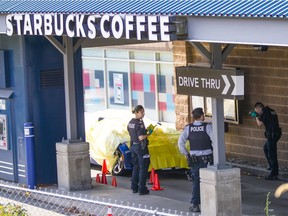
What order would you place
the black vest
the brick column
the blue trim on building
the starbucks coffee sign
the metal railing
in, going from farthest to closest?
the brick column
the metal railing
the black vest
the starbucks coffee sign
the blue trim on building

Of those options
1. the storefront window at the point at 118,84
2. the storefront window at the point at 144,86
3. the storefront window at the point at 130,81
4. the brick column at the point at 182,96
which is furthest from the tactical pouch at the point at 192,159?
the storefront window at the point at 118,84

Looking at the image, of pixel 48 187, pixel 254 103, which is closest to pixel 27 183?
pixel 48 187

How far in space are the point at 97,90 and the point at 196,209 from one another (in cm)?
1567

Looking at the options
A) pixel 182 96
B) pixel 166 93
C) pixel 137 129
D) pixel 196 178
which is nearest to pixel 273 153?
pixel 137 129

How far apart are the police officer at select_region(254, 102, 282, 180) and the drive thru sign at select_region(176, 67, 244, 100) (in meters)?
4.61

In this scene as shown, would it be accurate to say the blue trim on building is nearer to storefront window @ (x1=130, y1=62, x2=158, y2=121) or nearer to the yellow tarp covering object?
the yellow tarp covering object

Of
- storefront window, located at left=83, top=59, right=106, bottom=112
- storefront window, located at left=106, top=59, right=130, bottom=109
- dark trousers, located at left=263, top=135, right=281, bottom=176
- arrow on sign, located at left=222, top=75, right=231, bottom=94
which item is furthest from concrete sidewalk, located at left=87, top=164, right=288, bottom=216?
storefront window, located at left=83, top=59, right=106, bottom=112

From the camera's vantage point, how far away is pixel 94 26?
15164 millimetres

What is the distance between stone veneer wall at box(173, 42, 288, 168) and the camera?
2042 centimetres

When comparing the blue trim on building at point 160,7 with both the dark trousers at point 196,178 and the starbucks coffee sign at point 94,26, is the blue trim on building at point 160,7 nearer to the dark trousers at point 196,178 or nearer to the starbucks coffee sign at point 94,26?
the starbucks coffee sign at point 94,26

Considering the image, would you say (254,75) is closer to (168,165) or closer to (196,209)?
(168,165)

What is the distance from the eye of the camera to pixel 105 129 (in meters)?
20.7

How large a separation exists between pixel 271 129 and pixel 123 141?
318 cm

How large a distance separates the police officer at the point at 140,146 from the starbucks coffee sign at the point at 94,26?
208cm
